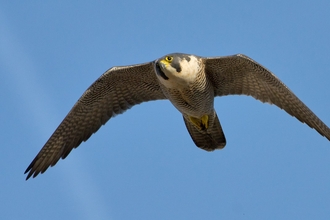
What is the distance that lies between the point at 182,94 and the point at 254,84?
4.94 feet

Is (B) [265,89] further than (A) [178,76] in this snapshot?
Yes

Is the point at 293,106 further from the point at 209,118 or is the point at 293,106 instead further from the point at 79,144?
the point at 79,144

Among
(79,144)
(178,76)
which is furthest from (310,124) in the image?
(79,144)

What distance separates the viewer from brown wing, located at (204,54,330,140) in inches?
465

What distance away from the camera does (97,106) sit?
13.0m

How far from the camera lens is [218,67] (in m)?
12.0

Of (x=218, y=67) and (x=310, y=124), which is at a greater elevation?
(x=218, y=67)

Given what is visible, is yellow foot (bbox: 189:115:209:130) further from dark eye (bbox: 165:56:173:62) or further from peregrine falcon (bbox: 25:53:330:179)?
dark eye (bbox: 165:56:173:62)

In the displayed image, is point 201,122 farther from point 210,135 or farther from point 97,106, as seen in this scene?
point 97,106

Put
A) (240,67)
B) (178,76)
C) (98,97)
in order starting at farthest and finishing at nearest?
1. (98,97)
2. (240,67)
3. (178,76)

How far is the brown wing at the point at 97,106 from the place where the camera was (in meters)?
12.6

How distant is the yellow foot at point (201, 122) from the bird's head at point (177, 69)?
3.80 feet

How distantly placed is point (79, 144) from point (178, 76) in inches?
113

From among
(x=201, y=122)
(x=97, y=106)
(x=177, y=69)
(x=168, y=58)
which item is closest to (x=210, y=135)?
(x=201, y=122)
